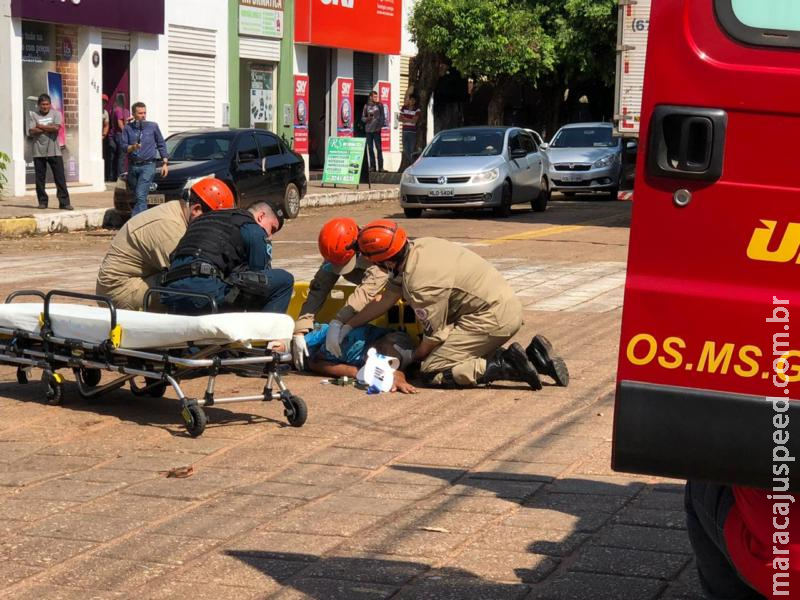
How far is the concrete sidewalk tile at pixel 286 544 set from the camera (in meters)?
5.57

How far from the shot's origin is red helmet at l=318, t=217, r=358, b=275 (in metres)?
9.27

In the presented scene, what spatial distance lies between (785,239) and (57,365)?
5.93m

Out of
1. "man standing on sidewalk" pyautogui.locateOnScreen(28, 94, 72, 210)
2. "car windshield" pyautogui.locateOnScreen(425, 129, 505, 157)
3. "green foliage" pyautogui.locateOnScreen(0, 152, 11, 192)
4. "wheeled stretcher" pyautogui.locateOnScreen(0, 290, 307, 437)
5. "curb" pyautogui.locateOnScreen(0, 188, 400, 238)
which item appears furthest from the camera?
"car windshield" pyautogui.locateOnScreen(425, 129, 505, 157)

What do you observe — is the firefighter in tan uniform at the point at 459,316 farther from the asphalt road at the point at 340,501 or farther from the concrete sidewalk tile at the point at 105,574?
the concrete sidewalk tile at the point at 105,574

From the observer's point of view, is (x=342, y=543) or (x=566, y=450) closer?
(x=342, y=543)

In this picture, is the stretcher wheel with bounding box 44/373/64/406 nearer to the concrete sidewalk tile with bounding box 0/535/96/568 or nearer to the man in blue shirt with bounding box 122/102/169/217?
the concrete sidewalk tile with bounding box 0/535/96/568

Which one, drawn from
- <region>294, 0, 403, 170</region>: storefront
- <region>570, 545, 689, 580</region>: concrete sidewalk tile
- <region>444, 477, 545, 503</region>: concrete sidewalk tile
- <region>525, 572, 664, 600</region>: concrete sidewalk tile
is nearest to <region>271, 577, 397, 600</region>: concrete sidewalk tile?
<region>525, 572, 664, 600</region>: concrete sidewalk tile

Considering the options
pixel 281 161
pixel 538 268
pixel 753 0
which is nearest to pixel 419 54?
pixel 281 161

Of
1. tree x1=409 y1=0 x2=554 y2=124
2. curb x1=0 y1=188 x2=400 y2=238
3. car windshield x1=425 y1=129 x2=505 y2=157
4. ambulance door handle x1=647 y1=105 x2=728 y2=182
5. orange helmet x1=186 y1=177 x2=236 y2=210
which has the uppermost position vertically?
tree x1=409 y1=0 x2=554 y2=124

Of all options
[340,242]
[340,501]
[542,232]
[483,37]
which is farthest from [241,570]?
[483,37]

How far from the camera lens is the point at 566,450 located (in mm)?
7398

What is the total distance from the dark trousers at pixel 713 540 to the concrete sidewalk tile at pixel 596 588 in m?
0.68

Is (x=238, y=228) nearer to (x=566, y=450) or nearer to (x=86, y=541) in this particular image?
(x=566, y=450)

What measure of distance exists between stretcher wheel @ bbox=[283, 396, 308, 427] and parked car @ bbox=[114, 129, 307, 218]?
14109mm
